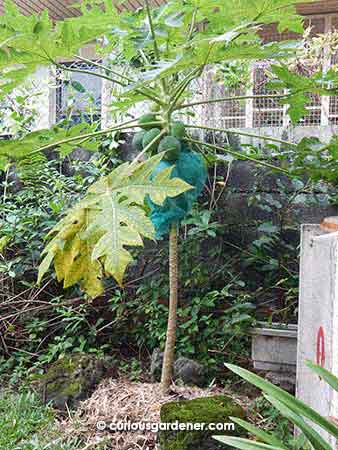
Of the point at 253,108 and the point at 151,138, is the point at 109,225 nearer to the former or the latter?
the point at 151,138

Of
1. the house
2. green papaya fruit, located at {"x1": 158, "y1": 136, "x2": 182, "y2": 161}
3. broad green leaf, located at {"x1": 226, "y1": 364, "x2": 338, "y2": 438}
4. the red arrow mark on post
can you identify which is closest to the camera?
broad green leaf, located at {"x1": 226, "y1": 364, "x2": 338, "y2": 438}

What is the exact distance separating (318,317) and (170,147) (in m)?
0.68

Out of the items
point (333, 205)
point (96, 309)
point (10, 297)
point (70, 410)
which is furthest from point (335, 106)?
point (70, 410)

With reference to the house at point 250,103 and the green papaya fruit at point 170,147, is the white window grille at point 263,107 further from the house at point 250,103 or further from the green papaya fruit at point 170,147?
the green papaya fruit at point 170,147

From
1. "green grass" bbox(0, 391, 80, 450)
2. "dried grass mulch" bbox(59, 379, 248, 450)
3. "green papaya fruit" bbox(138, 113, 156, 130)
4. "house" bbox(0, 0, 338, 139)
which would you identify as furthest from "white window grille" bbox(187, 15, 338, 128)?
"green grass" bbox(0, 391, 80, 450)

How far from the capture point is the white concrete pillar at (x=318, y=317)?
118cm

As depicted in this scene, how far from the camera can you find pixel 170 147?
1549mm

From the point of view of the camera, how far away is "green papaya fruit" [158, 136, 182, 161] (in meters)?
1.55

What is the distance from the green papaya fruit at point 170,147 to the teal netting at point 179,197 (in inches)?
1.4

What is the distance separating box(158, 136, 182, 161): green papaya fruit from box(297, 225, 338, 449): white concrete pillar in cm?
52

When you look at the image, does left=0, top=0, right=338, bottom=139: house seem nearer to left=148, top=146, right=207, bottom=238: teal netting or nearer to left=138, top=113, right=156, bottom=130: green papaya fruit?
left=138, top=113, right=156, bottom=130: green papaya fruit

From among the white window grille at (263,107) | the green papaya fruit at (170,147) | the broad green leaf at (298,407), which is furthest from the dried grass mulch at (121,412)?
the white window grille at (263,107)

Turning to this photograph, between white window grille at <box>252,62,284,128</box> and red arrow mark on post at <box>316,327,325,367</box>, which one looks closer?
red arrow mark on post at <box>316,327,325,367</box>

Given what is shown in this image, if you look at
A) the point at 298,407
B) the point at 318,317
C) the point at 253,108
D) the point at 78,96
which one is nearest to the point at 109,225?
the point at 298,407
